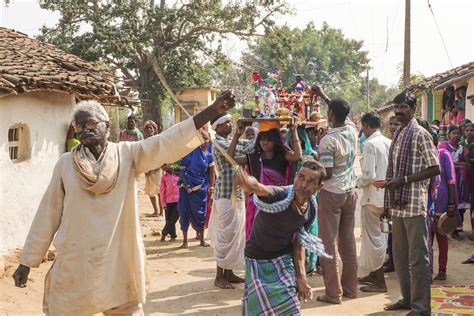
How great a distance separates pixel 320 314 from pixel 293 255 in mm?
2032

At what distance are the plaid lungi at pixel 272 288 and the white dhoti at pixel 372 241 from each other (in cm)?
311

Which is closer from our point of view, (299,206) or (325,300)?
(299,206)

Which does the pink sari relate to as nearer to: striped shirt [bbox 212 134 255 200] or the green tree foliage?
striped shirt [bbox 212 134 255 200]

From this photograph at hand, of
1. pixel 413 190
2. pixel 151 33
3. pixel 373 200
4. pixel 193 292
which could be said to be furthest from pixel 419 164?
pixel 151 33

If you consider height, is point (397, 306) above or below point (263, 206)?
below

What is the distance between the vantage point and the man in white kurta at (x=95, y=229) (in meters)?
3.55

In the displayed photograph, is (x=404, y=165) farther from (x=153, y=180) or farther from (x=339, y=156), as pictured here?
(x=153, y=180)

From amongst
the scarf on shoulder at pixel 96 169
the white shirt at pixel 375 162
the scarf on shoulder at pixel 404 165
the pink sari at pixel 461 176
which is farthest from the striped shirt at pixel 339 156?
the pink sari at pixel 461 176

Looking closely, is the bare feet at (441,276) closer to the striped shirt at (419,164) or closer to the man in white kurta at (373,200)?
the man in white kurta at (373,200)

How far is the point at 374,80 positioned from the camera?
231ft

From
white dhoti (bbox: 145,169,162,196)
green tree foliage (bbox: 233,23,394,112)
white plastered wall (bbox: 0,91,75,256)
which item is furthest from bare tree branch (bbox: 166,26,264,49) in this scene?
green tree foliage (bbox: 233,23,394,112)

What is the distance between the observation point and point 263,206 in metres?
4.06

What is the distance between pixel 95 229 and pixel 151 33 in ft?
69.6

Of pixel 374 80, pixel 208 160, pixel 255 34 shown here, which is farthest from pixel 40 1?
pixel 374 80
